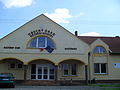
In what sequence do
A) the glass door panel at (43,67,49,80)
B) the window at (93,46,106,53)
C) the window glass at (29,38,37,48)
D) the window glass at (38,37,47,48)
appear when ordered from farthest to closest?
the window at (93,46,106,53), the glass door panel at (43,67,49,80), the window glass at (38,37,47,48), the window glass at (29,38,37,48)

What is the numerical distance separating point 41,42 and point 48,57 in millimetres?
2364

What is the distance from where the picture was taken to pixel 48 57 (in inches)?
1003

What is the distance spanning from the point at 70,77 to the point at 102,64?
5.35 metres

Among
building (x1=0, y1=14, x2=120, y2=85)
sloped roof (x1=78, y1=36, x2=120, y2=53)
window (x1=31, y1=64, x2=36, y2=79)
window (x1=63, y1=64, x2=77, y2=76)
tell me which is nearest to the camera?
building (x1=0, y1=14, x2=120, y2=85)

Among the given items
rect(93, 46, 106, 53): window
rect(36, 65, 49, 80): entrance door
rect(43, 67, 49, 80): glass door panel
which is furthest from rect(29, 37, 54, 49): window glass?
rect(93, 46, 106, 53): window

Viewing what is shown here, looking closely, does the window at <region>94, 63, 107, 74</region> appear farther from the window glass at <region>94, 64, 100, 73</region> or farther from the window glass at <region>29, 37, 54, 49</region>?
the window glass at <region>29, 37, 54, 49</region>

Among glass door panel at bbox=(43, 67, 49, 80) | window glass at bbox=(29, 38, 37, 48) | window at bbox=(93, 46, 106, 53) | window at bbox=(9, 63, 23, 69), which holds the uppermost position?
window glass at bbox=(29, 38, 37, 48)

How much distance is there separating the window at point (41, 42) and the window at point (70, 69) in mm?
3847

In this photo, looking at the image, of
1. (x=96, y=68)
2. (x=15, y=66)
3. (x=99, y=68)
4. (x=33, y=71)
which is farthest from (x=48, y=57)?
(x=99, y=68)

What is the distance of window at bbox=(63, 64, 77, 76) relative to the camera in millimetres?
27656

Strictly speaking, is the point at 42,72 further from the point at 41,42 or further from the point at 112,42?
the point at 112,42

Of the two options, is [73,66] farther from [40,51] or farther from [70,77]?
[40,51]

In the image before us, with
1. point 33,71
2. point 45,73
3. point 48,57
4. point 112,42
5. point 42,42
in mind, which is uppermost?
point 112,42

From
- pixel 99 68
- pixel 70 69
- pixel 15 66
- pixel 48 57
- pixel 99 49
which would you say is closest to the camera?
pixel 48 57
